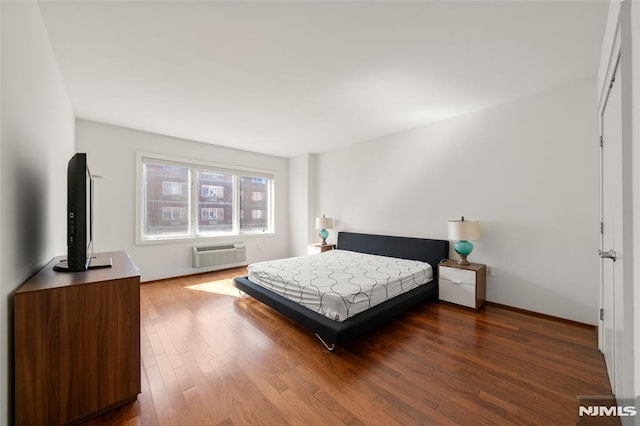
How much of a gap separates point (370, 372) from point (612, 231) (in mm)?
1959

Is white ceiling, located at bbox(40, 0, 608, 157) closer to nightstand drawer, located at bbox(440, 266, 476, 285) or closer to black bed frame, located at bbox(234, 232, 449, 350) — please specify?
black bed frame, located at bbox(234, 232, 449, 350)

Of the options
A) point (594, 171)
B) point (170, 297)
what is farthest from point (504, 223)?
point (170, 297)

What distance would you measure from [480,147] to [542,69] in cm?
105

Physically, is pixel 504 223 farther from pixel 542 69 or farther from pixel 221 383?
pixel 221 383

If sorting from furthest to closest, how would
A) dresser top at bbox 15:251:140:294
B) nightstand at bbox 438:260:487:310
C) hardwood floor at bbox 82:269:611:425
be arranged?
nightstand at bbox 438:260:487:310 < hardwood floor at bbox 82:269:611:425 < dresser top at bbox 15:251:140:294

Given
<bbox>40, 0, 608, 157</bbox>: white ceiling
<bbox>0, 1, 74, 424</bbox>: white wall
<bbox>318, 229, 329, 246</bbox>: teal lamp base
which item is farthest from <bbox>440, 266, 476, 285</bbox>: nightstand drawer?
<bbox>0, 1, 74, 424</bbox>: white wall

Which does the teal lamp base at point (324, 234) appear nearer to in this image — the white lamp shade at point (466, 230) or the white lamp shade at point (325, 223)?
the white lamp shade at point (325, 223)

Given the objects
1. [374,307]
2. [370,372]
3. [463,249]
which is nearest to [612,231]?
[463,249]

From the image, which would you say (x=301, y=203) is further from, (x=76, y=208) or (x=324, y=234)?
(x=76, y=208)

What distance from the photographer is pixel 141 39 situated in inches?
77.4

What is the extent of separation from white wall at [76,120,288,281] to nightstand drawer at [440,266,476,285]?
4.22 meters

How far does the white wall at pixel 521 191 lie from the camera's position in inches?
102

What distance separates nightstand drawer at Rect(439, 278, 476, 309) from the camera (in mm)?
3002

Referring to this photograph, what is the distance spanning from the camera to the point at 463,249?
3.18 meters
